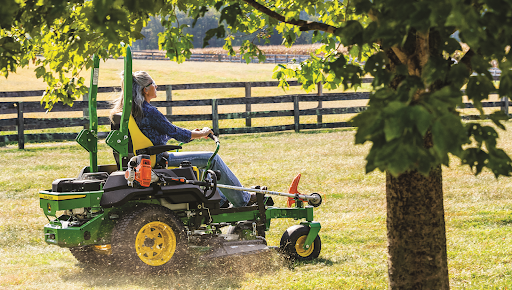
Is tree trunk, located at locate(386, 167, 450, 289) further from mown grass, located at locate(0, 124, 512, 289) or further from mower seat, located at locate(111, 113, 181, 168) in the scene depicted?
mower seat, located at locate(111, 113, 181, 168)

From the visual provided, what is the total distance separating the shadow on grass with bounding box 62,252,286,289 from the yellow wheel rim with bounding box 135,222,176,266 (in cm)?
12

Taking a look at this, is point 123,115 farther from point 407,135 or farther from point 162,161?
point 407,135

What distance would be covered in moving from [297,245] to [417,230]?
7.21ft

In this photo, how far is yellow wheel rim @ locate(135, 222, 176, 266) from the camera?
4441 millimetres

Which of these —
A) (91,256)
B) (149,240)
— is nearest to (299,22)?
(149,240)

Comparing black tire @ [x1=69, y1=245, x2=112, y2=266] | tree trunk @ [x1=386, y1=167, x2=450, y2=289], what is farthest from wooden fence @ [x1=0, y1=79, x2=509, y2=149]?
tree trunk @ [x1=386, y1=167, x2=450, y2=289]

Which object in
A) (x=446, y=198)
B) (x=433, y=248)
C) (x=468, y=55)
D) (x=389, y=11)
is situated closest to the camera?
(x=389, y=11)

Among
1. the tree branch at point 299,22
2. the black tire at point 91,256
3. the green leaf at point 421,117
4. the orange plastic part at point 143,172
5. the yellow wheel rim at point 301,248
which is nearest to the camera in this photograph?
the green leaf at point 421,117

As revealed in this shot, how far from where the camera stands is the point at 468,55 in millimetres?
2797

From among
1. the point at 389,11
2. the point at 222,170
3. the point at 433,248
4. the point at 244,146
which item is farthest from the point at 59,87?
the point at 244,146

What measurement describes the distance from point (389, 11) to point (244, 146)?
A: 11498mm

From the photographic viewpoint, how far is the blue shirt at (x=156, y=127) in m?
4.79

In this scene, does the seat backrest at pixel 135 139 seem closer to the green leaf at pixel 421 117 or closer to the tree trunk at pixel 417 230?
the tree trunk at pixel 417 230

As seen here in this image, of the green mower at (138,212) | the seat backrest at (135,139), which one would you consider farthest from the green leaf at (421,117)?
the seat backrest at (135,139)
